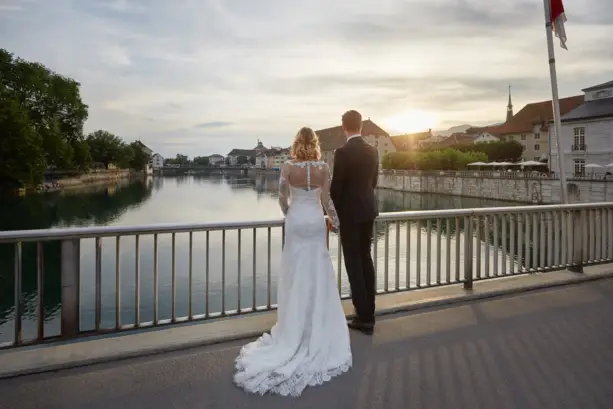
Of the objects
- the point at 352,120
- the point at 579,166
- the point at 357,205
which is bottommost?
the point at 357,205

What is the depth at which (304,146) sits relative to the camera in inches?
144

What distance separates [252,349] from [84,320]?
10.4 metres

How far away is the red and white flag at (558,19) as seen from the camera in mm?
7285

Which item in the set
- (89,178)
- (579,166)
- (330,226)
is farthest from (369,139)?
(330,226)

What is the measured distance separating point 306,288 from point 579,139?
50.4 m

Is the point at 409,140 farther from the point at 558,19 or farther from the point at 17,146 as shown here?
the point at 558,19

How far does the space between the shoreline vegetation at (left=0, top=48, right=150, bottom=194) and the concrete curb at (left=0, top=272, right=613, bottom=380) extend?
44243 millimetres

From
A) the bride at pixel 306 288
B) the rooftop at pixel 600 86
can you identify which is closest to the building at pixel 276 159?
the rooftop at pixel 600 86

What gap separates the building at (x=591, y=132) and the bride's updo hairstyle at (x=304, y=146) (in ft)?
151

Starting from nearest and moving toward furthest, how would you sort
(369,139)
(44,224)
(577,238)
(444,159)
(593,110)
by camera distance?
(577,238)
(44,224)
(593,110)
(444,159)
(369,139)

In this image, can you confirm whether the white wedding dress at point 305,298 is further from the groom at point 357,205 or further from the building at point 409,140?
the building at point 409,140

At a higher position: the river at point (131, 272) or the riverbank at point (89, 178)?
the riverbank at point (89, 178)

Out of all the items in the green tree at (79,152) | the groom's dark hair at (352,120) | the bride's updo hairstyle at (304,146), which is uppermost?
the green tree at (79,152)

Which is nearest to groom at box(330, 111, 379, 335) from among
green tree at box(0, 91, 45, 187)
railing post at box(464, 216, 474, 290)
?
railing post at box(464, 216, 474, 290)
